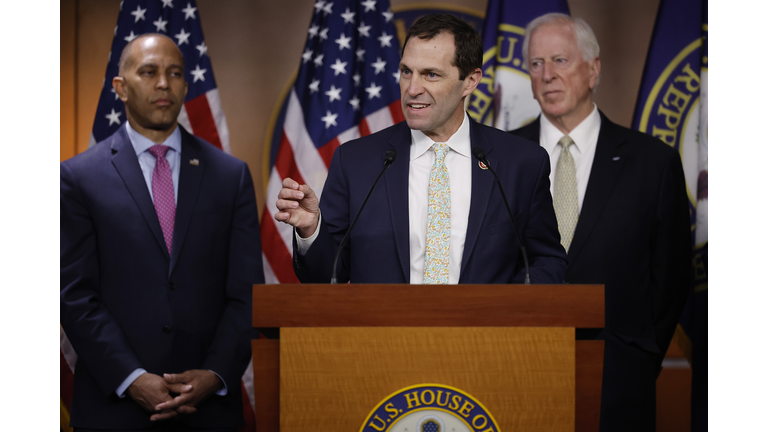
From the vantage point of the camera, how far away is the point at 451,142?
7.55ft

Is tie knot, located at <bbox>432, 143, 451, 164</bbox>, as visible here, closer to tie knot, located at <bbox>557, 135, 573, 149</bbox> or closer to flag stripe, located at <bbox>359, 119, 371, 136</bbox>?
tie knot, located at <bbox>557, 135, 573, 149</bbox>

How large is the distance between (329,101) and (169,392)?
1.79 metres

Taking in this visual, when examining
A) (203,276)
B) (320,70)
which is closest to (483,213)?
(203,276)

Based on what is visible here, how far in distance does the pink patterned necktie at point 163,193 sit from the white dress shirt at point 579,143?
5.85ft

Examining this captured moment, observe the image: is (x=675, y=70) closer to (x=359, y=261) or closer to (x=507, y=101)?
(x=507, y=101)

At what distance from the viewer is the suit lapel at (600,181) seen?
10.3 ft

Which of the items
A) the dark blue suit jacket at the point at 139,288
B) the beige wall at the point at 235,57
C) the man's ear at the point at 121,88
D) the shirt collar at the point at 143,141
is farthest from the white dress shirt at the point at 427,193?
the beige wall at the point at 235,57

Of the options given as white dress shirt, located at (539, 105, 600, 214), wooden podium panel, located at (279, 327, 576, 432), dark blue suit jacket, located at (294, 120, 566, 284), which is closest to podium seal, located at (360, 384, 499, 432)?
wooden podium panel, located at (279, 327, 576, 432)

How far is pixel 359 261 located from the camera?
83.8 inches

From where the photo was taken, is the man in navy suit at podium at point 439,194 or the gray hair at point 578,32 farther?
the gray hair at point 578,32

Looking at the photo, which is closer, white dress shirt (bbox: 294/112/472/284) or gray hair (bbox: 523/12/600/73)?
white dress shirt (bbox: 294/112/472/284)

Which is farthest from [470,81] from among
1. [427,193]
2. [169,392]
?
[169,392]

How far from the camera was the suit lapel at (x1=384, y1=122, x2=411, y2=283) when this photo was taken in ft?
6.77

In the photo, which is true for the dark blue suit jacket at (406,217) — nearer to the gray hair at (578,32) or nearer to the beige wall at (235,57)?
the gray hair at (578,32)
